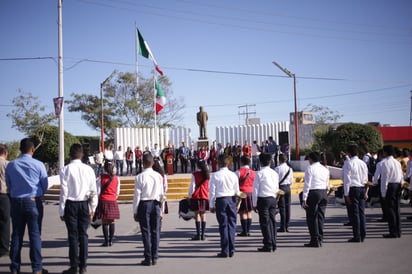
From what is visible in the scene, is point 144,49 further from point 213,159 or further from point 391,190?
point 391,190

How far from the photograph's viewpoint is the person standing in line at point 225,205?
792 cm

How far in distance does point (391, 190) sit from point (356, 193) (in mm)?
996

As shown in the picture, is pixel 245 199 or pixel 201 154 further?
pixel 201 154

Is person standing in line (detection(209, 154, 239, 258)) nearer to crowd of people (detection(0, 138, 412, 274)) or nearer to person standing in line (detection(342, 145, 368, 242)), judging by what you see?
crowd of people (detection(0, 138, 412, 274))

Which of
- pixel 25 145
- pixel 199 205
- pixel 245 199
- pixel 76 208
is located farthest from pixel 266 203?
pixel 25 145

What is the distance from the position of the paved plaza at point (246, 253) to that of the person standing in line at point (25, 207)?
0.64 m

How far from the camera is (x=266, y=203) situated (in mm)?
8281

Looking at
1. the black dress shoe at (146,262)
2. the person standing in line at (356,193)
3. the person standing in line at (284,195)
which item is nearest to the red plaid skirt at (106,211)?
the black dress shoe at (146,262)

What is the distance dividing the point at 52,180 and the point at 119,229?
12.0 m

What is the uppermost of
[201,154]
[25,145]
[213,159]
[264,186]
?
[25,145]

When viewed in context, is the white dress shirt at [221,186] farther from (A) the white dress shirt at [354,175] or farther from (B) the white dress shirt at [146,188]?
(A) the white dress shirt at [354,175]

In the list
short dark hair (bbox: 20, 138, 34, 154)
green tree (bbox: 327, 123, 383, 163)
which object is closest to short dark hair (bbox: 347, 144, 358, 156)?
short dark hair (bbox: 20, 138, 34, 154)

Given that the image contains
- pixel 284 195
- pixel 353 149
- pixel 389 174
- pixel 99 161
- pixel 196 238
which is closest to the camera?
pixel 353 149

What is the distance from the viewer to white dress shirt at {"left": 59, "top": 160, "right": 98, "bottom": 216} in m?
6.80
